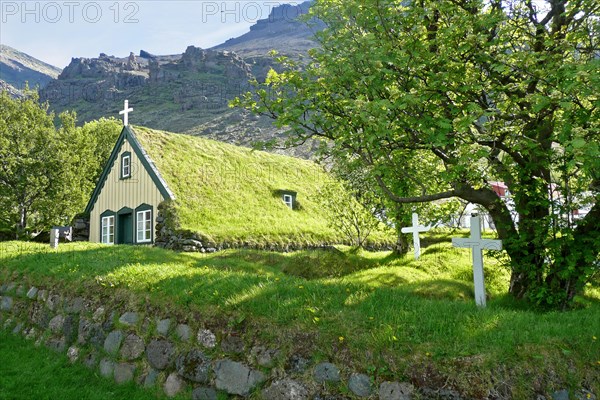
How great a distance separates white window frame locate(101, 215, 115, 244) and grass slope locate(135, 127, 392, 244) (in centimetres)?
493

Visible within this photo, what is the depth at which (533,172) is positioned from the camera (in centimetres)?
857

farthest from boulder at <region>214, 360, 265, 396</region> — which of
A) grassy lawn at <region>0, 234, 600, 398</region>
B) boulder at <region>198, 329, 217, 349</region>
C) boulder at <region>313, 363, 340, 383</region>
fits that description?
boulder at <region>313, 363, 340, 383</region>

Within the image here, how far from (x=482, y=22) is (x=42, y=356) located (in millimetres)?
10267

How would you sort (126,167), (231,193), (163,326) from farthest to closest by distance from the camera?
1. (231,193)
2. (126,167)
3. (163,326)

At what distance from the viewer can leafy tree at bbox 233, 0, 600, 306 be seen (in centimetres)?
735

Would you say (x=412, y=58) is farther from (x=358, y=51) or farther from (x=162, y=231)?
(x=162, y=231)

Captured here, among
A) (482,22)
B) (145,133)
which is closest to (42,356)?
(482,22)

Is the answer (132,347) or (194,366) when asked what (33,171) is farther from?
(194,366)

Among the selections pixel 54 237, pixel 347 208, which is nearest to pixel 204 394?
pixel 54 237

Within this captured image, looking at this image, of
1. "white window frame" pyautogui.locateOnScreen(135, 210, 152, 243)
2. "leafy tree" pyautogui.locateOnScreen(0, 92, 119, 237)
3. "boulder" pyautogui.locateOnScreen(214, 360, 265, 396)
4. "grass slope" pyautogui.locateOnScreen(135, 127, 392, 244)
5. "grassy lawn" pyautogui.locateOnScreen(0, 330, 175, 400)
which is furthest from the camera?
"leafy tree" pyautogui.locateOnScreen(0, 92, 119, 237)

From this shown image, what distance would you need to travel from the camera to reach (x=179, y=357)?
688 centimetres

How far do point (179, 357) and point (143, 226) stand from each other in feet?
51.8

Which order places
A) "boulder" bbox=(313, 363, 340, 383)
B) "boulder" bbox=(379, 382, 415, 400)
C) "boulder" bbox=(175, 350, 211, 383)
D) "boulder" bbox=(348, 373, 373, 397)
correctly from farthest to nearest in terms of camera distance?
"boulder" bbox=(175, 350, 211, 383)
"boulder" bbox=(313, 363, 340, 383)
"boulder" bbox=(348, 373, 373, 397)
"boulder" bbox=(379, 382, 415, 400)

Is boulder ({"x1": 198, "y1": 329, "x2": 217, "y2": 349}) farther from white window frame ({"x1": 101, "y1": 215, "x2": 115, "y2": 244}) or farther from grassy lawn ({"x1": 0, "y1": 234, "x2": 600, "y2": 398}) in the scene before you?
white window frame ({"x1": 101, "y1": 215, "x2": 115, "y2": 244})
